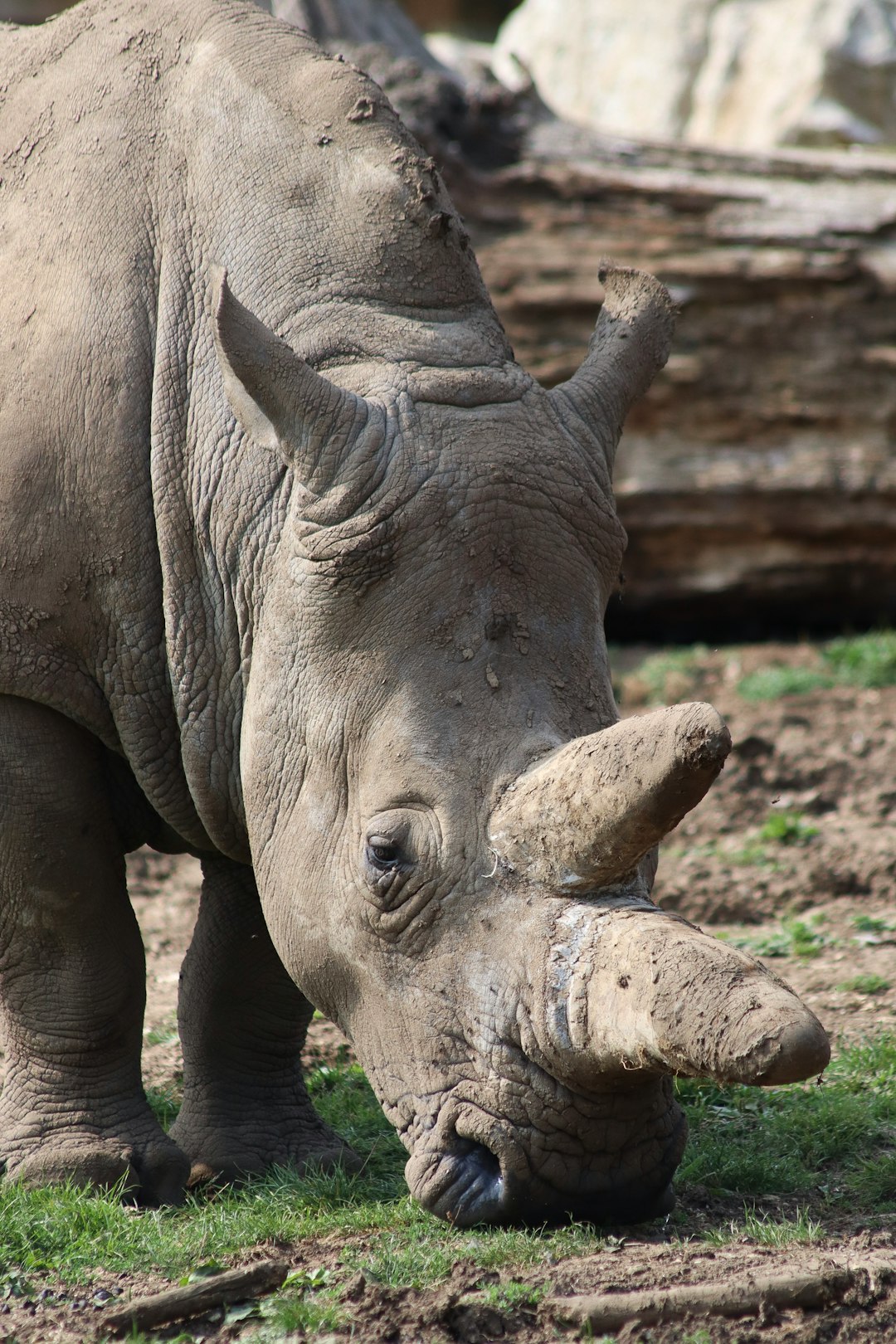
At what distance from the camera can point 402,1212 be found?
4668 millimetres

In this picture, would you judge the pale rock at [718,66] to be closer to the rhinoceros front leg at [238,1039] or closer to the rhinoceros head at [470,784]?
the rhinoceros front leg at [238,1039]

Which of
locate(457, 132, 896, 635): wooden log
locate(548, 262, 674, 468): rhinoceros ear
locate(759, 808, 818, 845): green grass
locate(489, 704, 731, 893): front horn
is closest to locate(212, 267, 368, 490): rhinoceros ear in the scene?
locate(548, 262, 674, 468): rhinoceros ear

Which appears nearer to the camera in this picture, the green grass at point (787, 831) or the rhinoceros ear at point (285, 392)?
the rhinoceros ear at point (285, 392)

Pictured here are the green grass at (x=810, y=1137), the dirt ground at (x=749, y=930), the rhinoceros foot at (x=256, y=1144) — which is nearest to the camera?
the dirt ground at (x=749, y=930)

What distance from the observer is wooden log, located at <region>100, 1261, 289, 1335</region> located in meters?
3.93

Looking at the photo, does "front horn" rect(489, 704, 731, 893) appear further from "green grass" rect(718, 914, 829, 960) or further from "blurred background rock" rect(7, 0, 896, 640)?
"blurred background rock" rect(7, 0, 896, 640)

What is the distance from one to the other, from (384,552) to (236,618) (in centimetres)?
65

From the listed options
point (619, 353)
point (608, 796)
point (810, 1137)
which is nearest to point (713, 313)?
point (619, 353)

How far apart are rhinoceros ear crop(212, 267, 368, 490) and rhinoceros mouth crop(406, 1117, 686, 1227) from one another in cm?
177

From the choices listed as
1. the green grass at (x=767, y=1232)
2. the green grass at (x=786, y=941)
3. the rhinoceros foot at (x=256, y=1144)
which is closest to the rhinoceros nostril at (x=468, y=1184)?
the green grass at (x=767, y=1232)

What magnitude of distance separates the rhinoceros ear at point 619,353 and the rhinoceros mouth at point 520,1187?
2004 millimetres

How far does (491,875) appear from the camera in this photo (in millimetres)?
4211

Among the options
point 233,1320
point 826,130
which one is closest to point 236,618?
point 233,1320

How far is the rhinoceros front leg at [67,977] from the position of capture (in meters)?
5.19
